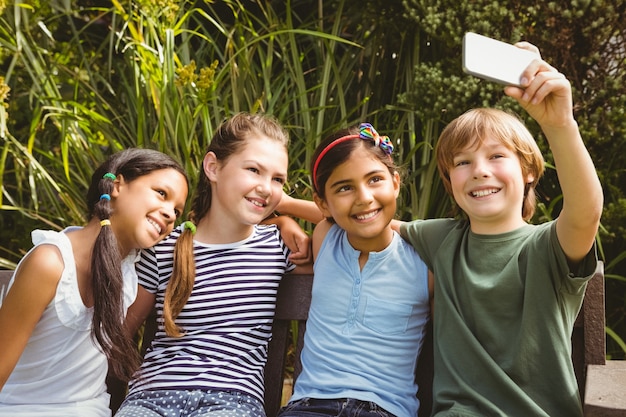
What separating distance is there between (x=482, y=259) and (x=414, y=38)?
1870 millimetres

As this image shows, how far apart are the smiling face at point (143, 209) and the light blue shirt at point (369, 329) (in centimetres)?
51

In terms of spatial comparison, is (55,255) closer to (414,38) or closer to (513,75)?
(513,75)

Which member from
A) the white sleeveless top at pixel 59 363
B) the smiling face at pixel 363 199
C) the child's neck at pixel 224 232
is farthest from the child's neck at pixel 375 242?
the white sleeveless top at pixel 59 363

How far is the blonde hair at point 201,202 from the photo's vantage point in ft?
7.49

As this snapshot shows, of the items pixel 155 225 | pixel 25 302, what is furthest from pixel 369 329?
pixel 25 302

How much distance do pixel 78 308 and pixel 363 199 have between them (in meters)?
0.87

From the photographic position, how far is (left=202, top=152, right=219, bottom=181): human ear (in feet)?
8.06

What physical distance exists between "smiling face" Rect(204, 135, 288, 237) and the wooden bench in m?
0.23

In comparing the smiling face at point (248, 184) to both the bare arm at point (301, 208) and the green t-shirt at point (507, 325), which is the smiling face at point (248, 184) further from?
the green t-shirt at point (507, 325)

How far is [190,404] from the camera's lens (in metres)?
2.15

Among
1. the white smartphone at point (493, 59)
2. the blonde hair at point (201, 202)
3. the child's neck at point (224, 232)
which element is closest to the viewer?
the white smartphone at point (493, 59)

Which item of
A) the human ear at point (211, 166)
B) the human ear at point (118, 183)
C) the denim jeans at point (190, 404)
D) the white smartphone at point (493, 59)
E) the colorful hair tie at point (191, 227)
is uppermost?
the white smartphone at point (493, 59)

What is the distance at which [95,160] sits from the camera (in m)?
3.40

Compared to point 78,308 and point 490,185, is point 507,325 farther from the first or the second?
point 78,308
